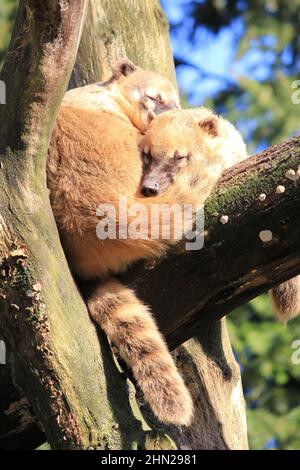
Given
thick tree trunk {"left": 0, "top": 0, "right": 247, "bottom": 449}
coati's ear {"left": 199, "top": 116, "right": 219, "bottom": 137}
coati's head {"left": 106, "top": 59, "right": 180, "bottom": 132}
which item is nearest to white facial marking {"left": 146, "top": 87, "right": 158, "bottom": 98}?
coati's head {"left": 106, "top": 59, "right": 180, "bottom": 132}

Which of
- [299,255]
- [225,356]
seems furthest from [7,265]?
[225,356]

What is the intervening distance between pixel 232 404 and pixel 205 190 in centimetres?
172

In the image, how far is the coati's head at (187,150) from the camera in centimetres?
445

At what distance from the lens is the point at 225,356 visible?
530 centimetres

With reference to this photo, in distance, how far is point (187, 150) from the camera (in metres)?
5.16

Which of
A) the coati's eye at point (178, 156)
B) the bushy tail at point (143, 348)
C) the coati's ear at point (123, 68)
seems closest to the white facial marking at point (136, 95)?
the coati's ear at point (123, 68)

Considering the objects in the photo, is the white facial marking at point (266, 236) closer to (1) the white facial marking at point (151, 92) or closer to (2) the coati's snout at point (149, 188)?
(2) the coati's snout at point (149, 188)

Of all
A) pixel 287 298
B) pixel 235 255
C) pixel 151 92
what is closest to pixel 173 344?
pixel 235 255

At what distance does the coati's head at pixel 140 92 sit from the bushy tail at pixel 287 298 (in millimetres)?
1871

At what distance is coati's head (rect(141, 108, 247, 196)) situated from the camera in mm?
4453

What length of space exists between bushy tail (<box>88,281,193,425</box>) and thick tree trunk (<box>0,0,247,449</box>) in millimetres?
122

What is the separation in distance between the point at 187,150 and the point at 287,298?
1.18 meters

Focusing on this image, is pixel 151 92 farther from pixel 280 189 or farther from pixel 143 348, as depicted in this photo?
pixel 143 348
